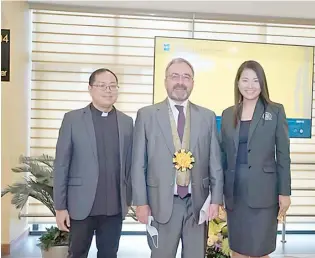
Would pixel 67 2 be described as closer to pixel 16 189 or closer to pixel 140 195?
pixel 16 189

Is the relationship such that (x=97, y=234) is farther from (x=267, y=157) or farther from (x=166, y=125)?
(x=267, y=157)

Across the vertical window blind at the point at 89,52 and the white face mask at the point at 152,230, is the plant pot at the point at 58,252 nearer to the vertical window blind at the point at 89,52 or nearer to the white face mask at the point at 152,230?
the vertical window blind at the point at 89,52

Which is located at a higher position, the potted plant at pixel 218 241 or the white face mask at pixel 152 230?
the white face mask at pixel 152 230

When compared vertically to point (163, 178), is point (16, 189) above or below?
below

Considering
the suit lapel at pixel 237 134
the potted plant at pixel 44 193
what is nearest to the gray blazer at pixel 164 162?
the suit lapel at pixel 237 134

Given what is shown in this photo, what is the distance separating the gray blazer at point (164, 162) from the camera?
2.15 metres

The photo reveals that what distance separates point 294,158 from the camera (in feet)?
15.9

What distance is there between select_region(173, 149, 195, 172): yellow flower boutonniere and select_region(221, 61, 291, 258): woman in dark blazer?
306 millimetres

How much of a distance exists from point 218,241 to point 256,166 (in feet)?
4.08

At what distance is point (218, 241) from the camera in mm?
3254

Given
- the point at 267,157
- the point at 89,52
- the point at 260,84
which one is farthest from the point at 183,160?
the point at 89,52

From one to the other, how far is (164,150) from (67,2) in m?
2.81

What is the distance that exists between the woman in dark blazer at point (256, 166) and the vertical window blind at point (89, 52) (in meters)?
2.46

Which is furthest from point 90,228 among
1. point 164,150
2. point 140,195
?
point 164,150
